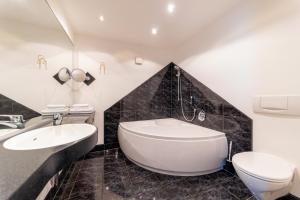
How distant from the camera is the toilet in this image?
114cm

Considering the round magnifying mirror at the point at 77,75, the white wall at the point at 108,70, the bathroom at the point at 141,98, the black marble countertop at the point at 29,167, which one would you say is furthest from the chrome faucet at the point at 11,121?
the white wall at the point at 108,70

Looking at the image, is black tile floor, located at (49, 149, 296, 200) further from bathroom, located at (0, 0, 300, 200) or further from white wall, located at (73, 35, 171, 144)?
white wall, located at (73, 35, 171, 144)

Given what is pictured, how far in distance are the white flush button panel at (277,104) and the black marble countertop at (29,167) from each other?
1.85 m

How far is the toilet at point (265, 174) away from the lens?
1.14 m

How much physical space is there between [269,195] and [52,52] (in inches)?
112

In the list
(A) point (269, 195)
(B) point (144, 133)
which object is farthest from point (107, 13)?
(A) point (269, 195)

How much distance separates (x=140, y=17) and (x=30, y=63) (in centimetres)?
157

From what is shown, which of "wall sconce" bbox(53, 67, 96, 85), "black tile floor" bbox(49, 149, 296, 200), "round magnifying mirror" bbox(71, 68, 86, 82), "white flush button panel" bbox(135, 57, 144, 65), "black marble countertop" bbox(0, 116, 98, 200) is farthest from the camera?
"white flush button panel" bbox(135, 57, 144, 65)

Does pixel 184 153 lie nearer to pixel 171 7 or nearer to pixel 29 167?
pixel 29 167

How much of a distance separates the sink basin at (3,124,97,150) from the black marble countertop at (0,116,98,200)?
11cm

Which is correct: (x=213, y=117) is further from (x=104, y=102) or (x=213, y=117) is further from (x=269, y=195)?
(x=104, y=102)

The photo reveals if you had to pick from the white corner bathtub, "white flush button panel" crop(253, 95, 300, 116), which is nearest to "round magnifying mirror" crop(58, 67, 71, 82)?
the white corner bathtub

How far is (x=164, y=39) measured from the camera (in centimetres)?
298

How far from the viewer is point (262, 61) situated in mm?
1652
